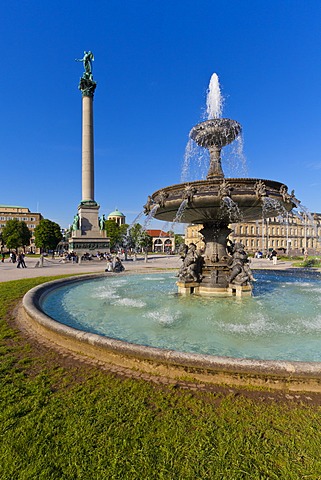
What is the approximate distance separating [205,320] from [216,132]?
770 centimetres

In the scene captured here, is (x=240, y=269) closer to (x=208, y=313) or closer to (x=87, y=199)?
(x=208, y=313)

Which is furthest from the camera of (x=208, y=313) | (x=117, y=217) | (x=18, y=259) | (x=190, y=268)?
(x=117, y=217)

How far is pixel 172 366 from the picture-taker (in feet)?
13.2

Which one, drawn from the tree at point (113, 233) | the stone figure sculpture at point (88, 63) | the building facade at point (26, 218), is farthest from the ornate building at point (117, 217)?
the stone figure sculpture at point (88, 63)

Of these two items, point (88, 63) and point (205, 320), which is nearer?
point (205, 320)

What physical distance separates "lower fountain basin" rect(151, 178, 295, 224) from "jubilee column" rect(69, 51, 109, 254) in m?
30.3

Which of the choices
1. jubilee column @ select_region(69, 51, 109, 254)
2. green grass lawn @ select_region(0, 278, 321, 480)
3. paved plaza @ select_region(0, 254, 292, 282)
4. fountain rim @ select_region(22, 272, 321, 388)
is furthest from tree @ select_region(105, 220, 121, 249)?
green grass lawn @ select_region(0, 278, 321, 480)

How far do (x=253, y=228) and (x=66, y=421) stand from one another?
9273 cm

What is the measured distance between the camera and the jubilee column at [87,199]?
127 ft

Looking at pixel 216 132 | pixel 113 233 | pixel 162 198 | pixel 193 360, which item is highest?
pixel 216 132

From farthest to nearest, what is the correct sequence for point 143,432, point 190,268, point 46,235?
1. point 46,235
2. point 190,268
3. point 143,432

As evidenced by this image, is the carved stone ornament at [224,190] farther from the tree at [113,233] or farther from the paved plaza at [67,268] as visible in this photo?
the tree at [113,233]

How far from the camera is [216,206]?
9.17 m

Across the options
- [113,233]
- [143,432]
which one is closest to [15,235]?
[113,233]
